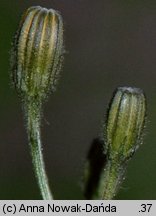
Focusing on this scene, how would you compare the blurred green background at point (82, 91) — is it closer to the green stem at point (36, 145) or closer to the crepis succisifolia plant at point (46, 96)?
the crepis succisifolia plant at point (46, 96)

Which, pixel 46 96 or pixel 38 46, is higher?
pixel 38 46

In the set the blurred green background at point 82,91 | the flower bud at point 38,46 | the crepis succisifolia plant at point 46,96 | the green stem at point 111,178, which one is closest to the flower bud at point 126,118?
the crepis succisifolia plant at point 46,96

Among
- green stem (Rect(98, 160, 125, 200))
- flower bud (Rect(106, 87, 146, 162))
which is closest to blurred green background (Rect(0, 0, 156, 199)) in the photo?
green stem (Rect(98, 160, 125, 200))

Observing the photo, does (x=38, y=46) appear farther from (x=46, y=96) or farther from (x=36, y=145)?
(x=36, y=145)

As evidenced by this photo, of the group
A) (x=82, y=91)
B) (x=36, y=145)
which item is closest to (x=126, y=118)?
(x=36, y=145)

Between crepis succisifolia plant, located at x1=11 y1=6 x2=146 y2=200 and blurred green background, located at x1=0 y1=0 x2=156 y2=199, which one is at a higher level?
crepis succisifolia plant, located at x1=11 y1=6 x2=146 y2=200

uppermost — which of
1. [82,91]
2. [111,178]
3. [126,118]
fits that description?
[126,118]

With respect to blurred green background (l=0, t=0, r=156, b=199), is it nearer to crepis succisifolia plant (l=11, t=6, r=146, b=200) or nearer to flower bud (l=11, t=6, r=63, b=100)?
crepis succisifolia plant (l=11, t=6, r=146, b=200)
